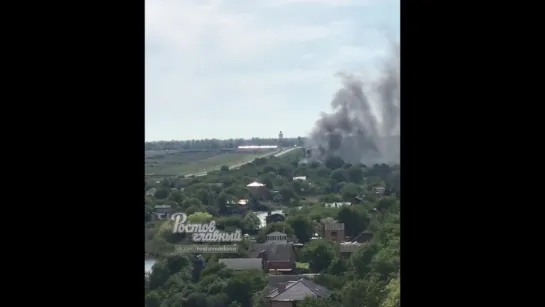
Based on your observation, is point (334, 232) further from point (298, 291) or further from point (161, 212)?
point (161, 212)

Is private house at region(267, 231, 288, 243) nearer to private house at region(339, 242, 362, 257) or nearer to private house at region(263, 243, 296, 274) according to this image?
private house at region(263, 243, 296, 274)

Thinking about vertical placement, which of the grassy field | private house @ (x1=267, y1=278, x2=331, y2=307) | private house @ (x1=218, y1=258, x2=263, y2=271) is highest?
the grassy field

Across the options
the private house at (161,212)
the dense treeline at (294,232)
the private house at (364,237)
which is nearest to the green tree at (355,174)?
the dense treeline at (294,232)

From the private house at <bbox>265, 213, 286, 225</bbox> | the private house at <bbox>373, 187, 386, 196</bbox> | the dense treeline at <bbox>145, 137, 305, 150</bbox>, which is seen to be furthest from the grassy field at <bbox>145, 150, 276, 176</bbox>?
the private house at <bbox>373, 187, 386, 196</bbox>

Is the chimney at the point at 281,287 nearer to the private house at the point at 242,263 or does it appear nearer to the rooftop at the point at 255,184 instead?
the private house at the point at 242,263
